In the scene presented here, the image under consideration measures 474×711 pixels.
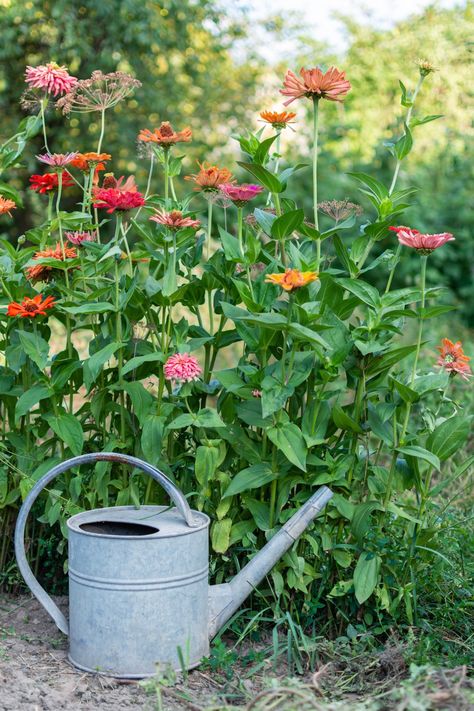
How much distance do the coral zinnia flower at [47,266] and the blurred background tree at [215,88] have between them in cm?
384

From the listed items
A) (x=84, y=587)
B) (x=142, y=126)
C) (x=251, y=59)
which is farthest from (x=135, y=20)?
(x=84, y=587)

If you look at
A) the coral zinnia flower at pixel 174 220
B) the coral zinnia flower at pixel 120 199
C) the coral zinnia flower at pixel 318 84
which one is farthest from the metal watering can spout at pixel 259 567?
the coral zinnia flower at pixel 318 84

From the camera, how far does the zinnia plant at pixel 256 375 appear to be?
80.3 inches

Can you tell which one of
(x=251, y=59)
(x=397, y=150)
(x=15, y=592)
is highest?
(x=251, y=59)

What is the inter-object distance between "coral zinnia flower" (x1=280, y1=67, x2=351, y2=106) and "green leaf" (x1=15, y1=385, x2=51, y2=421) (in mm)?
981

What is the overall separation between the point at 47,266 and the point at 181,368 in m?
0.52

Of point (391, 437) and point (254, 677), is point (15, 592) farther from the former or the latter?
point (391, 437)

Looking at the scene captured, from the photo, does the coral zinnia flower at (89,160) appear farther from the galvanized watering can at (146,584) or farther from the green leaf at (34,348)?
the galvanized watering can at (146,584)

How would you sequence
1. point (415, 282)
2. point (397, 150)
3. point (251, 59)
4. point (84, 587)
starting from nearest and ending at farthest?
1. point (84, 587)
2. point (397, 150)
3. point (415, 282)
4. point (251, 59)

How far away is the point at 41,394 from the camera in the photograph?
2182 millimetres

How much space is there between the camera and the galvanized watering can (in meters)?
1.92

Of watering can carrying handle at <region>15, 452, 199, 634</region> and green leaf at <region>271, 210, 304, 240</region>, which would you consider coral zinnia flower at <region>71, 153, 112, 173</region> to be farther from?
watering can carrying handle at <region>15, 452, 199, 634</region>

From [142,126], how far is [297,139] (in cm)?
261

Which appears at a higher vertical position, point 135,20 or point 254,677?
point 135,20
